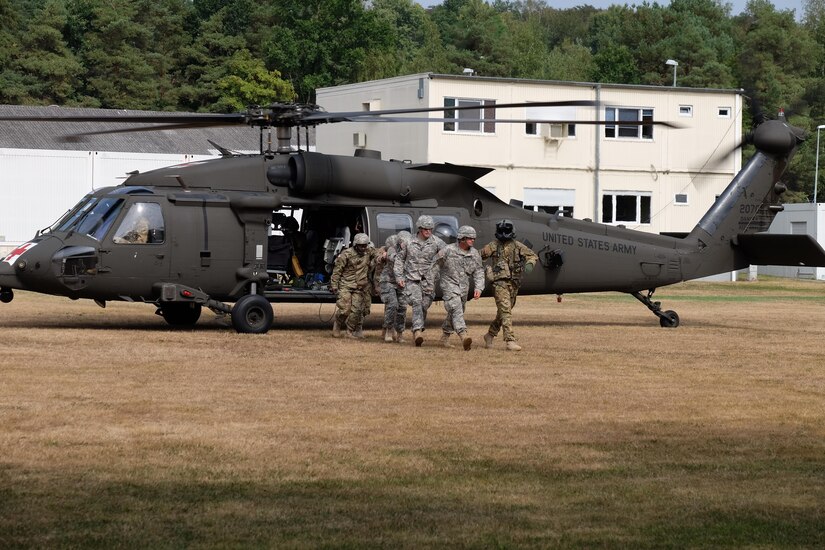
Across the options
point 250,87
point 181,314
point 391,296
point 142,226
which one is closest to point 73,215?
point 142,226

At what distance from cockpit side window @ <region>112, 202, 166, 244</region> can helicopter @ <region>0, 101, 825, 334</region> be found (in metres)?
0.01

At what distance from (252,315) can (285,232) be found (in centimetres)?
199

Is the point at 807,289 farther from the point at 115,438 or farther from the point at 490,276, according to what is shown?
the point at 115,438

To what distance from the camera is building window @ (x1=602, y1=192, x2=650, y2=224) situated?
4138cm

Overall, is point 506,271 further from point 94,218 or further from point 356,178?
point 94,218

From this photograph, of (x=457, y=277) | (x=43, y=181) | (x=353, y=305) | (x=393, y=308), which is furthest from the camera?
(x=43, y=181)

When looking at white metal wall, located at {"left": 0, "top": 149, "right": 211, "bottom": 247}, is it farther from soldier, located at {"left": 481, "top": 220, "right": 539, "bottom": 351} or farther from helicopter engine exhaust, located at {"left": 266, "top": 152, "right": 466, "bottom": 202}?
soldier, located at {"left": 481, "top": 220, "right": 539, "bottom": 351}

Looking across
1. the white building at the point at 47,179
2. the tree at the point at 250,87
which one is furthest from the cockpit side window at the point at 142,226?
the tree at the point at 250,87

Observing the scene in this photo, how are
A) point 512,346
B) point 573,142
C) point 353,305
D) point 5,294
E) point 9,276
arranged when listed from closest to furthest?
point 512,346
point 9,276
point 5,294
point 353,305
point 573,142

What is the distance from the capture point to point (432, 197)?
21312 mm

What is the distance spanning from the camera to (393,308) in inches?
759

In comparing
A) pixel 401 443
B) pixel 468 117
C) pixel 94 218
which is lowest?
pixel 401 443

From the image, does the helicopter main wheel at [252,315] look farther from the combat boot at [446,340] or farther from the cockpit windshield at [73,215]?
the combat boot at [446,340]

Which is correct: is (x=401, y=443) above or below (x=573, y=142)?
below
